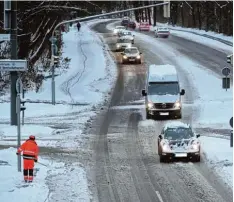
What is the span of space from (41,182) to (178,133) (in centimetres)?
688

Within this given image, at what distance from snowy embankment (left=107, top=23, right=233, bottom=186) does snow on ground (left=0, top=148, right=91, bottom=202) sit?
5019 millimetres

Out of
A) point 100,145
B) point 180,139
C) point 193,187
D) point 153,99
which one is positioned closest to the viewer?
point 193,187

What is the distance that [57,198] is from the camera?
19.8 metres

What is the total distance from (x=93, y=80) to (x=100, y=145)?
84.2ft

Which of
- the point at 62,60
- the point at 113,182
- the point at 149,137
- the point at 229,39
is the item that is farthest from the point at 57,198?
the point at 229,39

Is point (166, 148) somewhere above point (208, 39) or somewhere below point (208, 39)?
below

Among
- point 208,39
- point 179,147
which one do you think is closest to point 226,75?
point 179,147

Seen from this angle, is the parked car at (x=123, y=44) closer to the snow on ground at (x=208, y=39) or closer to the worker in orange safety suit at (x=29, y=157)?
the snow on ground at (x=208, y=39)

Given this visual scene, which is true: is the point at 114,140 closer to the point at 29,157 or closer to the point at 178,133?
the point at 178,133

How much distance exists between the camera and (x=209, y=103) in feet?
145

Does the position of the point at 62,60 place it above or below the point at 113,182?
above

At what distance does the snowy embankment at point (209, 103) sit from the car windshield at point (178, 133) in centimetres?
124

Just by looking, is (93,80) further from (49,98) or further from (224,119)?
(224,119)

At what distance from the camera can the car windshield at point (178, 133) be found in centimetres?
2612
